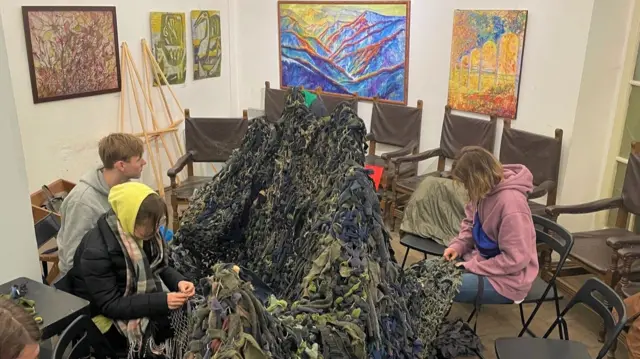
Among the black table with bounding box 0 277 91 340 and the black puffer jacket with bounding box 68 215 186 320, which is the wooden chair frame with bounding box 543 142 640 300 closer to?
the black puffer jacket with bounding box 68 215 186 320

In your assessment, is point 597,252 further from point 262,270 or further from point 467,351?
point 262,270

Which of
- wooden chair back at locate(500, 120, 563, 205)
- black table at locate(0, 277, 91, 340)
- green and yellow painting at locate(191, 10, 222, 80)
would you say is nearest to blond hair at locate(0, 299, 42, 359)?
black table at locate(0, 277, 91, 340)

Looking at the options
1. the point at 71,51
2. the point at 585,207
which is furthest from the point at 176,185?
the point at 585,207

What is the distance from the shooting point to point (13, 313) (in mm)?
1323

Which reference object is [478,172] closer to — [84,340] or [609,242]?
[609,242]

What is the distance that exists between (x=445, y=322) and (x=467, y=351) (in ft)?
0.79

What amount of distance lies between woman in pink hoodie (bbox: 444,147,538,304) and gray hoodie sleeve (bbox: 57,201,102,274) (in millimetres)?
1611

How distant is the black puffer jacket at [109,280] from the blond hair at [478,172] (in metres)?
1.38

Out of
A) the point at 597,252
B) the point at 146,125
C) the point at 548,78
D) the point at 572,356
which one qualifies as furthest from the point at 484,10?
the point at 146,125

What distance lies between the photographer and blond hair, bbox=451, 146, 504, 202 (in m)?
2.36

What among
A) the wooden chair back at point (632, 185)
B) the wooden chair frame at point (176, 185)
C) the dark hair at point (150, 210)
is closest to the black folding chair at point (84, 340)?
the dark hair at point (150, 210)

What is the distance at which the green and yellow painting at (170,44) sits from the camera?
15.8 feet

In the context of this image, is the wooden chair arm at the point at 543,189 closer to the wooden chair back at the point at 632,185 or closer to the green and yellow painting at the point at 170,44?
the wooden chair back at the point at 632,185

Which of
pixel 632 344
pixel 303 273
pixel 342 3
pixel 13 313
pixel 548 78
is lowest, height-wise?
pixel 632 344
